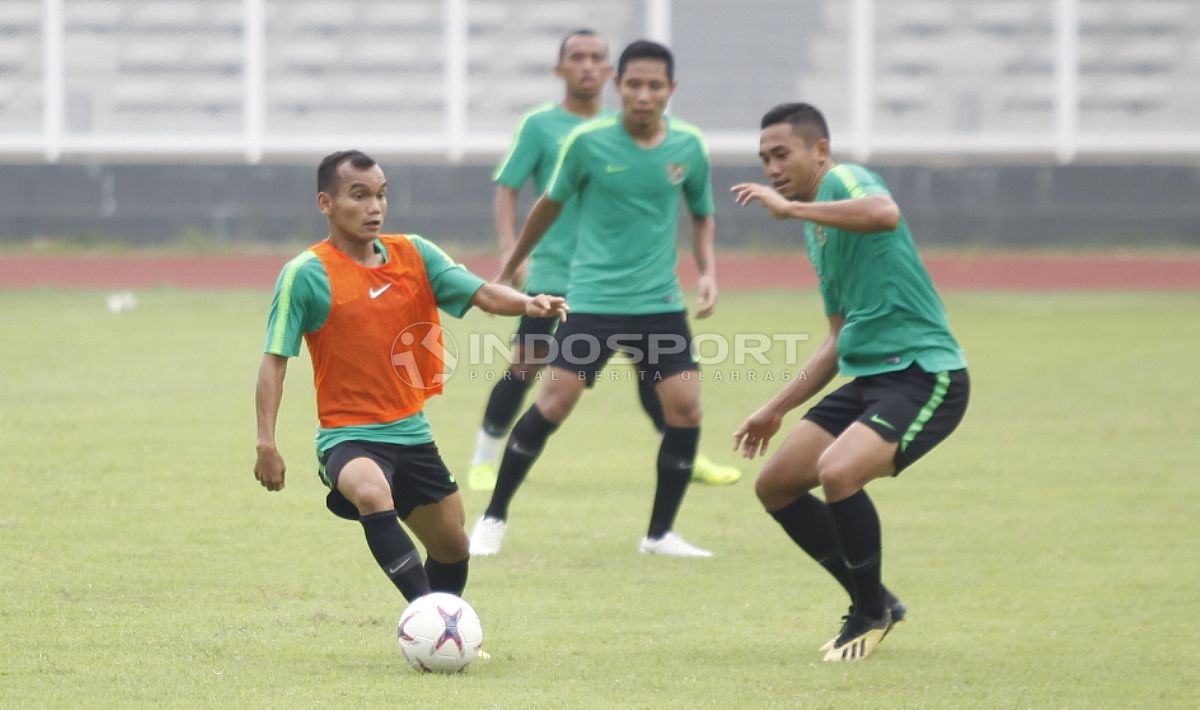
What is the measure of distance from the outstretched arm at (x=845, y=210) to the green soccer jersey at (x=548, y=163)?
11.2 feet

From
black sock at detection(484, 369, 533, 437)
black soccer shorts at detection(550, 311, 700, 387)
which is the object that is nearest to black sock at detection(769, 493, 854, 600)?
black soccer shorts at detection(550, 311, 700, 387)

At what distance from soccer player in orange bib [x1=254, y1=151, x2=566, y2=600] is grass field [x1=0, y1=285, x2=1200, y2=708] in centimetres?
44

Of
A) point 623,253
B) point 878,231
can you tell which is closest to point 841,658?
point 878,231

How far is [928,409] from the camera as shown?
5527mm

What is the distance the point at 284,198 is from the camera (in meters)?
22.1

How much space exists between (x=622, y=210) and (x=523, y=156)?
1.41 m

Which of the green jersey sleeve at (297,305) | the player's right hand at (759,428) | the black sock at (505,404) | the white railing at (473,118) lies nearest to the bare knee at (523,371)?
the black sock at (505,404)

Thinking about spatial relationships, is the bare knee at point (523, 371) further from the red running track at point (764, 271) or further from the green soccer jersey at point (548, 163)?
the red running track at point (764, 271)

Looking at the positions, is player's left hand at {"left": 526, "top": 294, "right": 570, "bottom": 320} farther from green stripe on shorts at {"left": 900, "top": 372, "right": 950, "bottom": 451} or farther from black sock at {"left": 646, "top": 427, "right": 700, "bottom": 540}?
black sock at {"left": 646, "top": 427, "right": 700, "bottom": 540}

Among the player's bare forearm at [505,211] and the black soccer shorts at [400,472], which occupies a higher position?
the player's bare forearm at [505,211]

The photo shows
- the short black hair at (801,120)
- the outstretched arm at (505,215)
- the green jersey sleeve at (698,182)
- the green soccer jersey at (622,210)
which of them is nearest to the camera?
the short black hair at (801,120)

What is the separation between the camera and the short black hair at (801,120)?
556 centimetres

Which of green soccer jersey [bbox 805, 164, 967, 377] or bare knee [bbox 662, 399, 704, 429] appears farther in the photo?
bare knee [bbox 662, 399, 704, 429]

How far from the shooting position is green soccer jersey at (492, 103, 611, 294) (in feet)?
28.4
